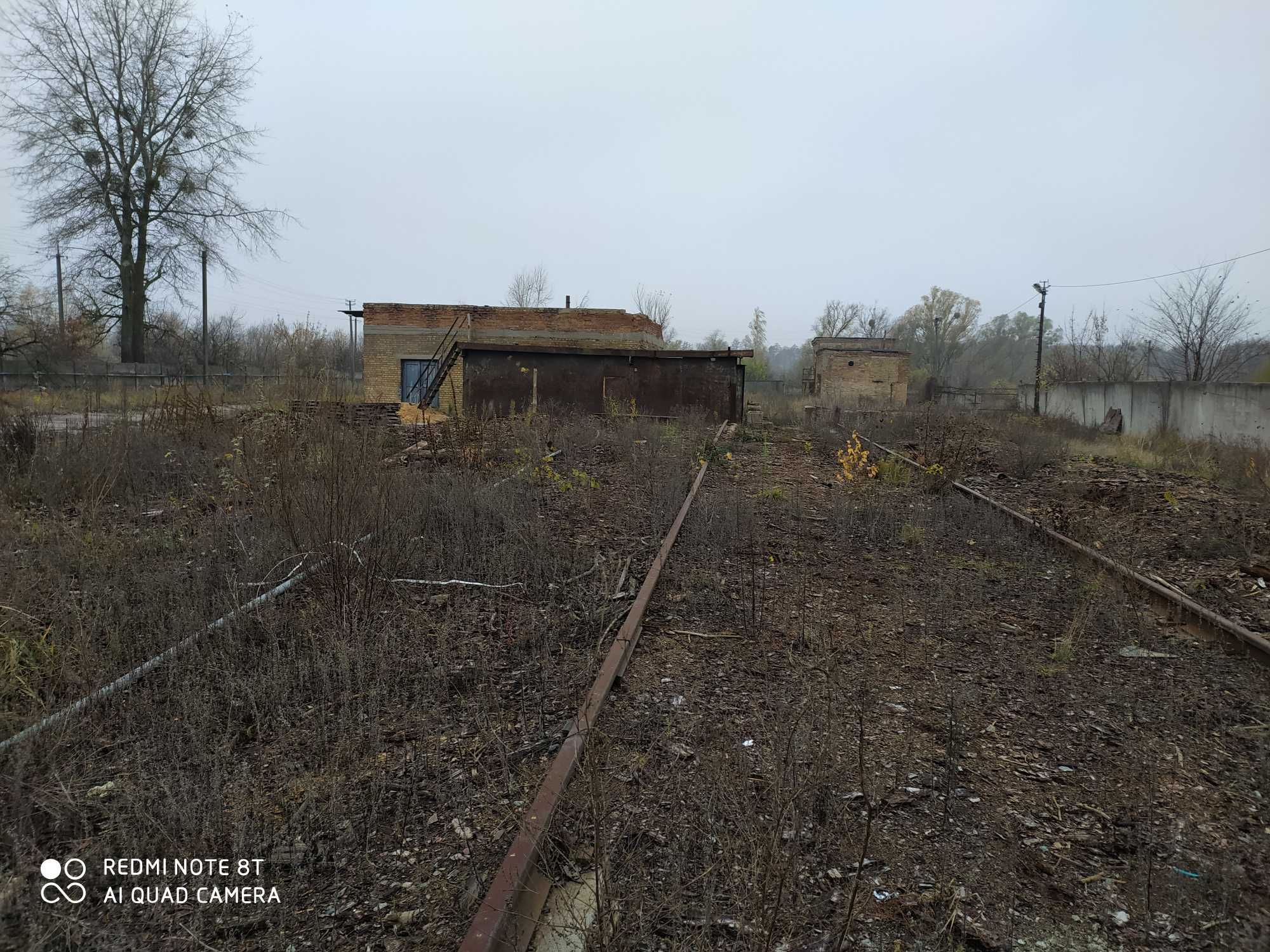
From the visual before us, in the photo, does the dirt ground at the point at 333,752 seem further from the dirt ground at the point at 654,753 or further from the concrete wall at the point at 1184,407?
the concrete wall at the point at 1184,407

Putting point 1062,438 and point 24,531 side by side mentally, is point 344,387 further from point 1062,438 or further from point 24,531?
point 1062,438

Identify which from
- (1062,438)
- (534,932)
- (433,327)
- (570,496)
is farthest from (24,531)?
(433,327)

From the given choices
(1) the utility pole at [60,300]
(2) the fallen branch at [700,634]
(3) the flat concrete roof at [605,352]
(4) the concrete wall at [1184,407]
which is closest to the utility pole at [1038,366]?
(4) the concrete wall at [1184,407]

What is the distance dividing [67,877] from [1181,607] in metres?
6.17

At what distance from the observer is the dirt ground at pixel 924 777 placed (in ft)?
6.82

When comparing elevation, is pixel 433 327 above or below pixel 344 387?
above

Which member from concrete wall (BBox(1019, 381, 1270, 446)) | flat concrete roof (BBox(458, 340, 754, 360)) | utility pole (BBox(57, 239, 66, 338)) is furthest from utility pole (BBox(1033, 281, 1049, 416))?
utility pole (BBox(57, 239, 66, 338))

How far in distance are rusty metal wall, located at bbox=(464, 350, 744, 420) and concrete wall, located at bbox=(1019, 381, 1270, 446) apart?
1222 centimetres

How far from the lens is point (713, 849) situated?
92.6 inches

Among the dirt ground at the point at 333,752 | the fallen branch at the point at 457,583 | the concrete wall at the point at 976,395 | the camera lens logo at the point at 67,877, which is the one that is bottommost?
the camera lens logo at the point at 67,877

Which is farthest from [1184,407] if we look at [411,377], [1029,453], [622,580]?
[411,377]

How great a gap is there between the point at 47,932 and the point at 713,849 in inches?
76.7

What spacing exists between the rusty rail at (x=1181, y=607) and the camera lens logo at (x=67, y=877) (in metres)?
5.62

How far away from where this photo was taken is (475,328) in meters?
32.0
